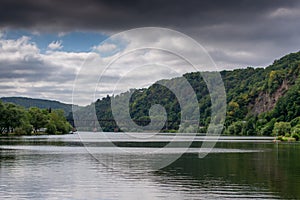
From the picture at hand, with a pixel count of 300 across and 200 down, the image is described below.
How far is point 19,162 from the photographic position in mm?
54438

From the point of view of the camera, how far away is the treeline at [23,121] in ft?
516

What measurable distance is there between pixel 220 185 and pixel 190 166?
1516cm

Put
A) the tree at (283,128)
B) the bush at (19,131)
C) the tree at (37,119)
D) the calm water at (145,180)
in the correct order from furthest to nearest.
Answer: the tree at (37,119), the tree at (283,128), the bush at (19,131), the calm water at (145,180)

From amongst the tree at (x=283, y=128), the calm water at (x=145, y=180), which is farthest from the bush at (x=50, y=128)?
the calm water at (x=145, y=180)

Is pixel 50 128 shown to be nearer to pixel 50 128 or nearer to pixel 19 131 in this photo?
pixel 50 128

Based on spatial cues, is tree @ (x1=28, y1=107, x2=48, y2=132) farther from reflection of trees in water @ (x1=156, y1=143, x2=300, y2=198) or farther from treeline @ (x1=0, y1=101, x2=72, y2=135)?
reflection of trees in water @ (x1=156, y1=143, x2=300, y2=198)

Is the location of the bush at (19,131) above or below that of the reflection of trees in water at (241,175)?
above

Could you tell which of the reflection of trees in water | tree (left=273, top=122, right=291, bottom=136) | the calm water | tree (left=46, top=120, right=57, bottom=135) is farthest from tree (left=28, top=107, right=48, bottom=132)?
the reflection of trees in water

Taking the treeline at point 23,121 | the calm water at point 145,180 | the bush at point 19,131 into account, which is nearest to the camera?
the calm water at point 145,180

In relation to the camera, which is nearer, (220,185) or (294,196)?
(294,196)

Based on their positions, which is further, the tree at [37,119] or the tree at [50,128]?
the tree at [50,128]

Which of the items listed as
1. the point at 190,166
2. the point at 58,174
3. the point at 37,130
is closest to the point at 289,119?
the point at 37,130

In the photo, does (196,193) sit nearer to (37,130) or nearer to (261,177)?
(261,177)

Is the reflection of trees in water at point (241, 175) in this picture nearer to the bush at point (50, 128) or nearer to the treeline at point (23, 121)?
the treeline at point (23, 121)
